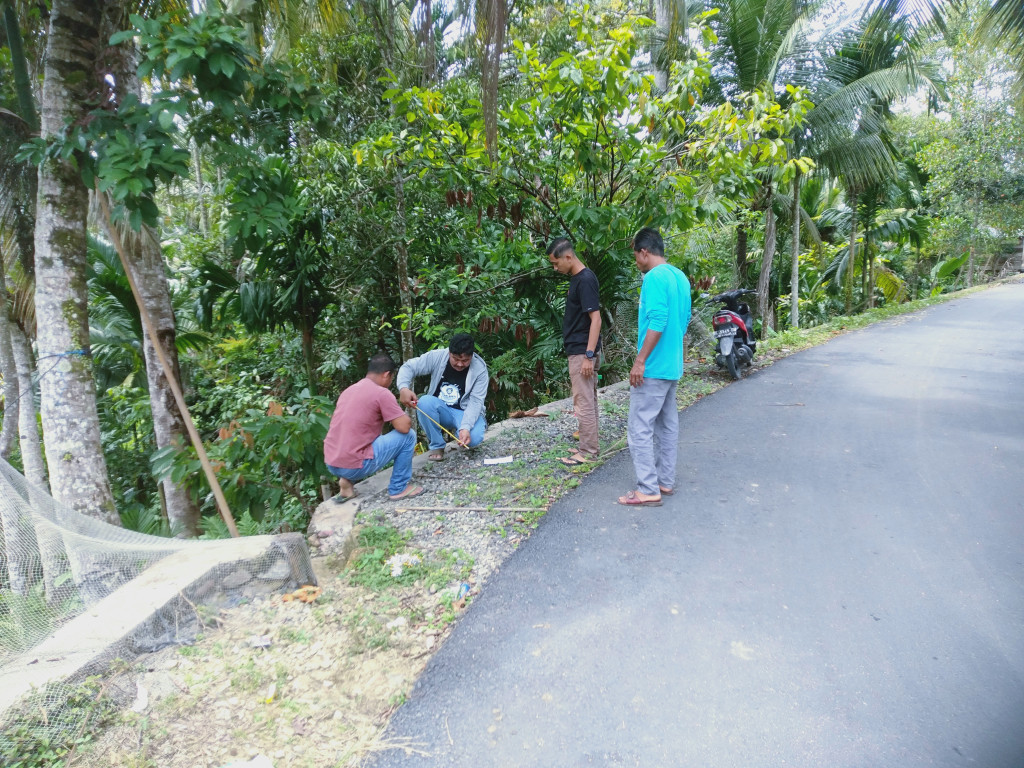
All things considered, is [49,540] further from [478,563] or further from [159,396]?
[159,396]

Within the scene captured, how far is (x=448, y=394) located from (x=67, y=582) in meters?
3.15

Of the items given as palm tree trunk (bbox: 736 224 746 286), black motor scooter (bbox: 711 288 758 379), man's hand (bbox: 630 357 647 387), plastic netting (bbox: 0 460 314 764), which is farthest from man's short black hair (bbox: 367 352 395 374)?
palm tree trunk (bbox: 736 224 746 286)

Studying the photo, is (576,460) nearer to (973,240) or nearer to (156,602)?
(156,602)

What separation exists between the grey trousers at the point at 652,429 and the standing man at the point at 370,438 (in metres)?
1.70

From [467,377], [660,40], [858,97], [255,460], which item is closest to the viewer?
[255,460]

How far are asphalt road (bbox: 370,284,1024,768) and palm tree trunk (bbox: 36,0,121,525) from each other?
10.2ft

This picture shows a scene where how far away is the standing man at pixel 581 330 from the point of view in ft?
15.6

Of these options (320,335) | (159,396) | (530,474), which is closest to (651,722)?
(530,474)

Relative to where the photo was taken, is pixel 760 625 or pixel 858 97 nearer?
pixel 760 625

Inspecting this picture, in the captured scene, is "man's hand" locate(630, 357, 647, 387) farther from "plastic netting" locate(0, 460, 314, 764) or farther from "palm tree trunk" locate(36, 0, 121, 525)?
"palm tree trunk" locate(36, 0, 121, 525)

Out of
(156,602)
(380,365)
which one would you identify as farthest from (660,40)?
(156,602)

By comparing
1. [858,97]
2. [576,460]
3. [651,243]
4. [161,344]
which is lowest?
[576,460]

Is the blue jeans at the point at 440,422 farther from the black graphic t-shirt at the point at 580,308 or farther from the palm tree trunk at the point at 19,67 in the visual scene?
the palm tree trunk at the point at 19,67

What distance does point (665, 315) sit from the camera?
158 inches
